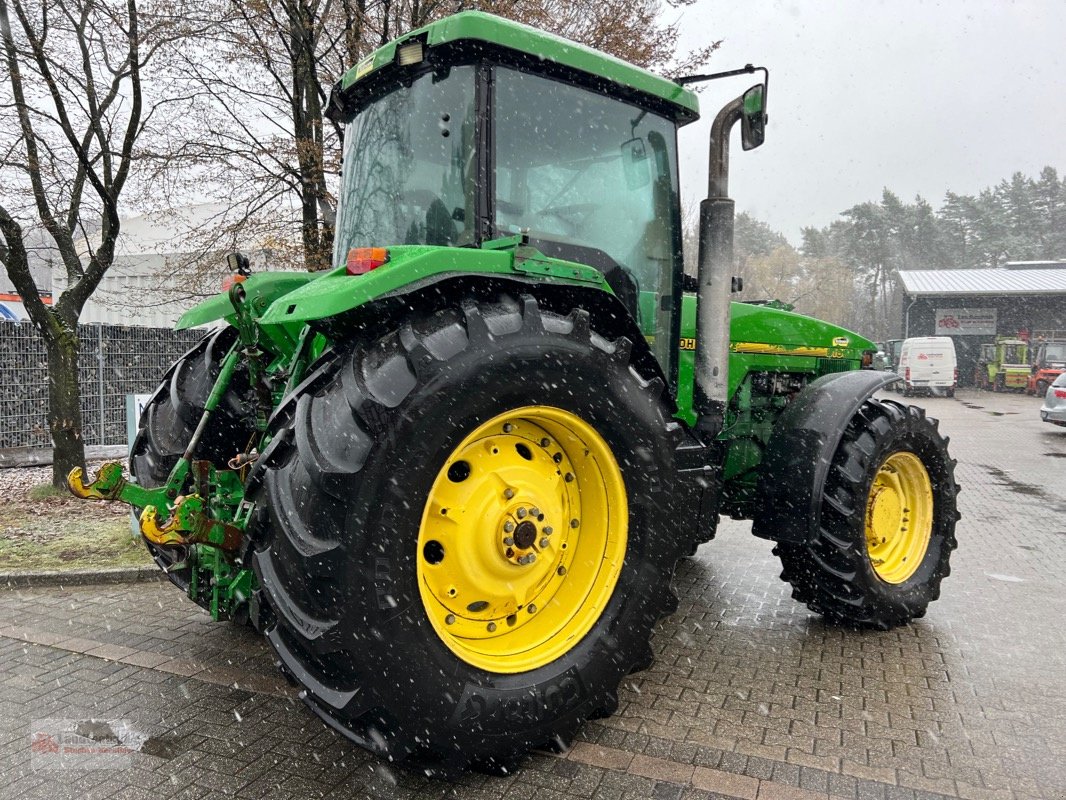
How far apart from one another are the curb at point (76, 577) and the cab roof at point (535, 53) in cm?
341

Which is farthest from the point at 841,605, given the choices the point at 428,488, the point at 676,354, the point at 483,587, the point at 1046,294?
the point at 1046,294

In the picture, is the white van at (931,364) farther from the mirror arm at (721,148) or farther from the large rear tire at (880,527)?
the mirror arm at (721,148)

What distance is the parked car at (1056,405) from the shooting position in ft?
52.4

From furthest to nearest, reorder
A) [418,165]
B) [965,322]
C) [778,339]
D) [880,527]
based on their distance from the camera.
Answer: [965,322]
[778,339]
[880,527]
[418,165]

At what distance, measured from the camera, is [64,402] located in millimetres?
7352

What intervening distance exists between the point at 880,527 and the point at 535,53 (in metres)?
3.17

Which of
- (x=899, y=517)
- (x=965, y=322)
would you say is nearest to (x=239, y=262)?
(x=899, y=517)

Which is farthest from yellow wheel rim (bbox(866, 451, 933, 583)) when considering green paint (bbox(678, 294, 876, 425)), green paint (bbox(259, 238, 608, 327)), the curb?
the curb

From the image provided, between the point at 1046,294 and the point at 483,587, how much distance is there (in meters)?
39.6

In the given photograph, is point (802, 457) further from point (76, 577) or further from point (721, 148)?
point (76, 577)

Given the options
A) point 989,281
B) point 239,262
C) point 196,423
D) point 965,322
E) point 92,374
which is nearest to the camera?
point 239,262

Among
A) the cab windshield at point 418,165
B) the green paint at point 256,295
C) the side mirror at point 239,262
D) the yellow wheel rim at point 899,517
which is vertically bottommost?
the yellow wheel rim at point 899,517

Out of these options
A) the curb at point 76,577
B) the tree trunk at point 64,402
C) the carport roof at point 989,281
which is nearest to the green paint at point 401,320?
the curb at point 76,577

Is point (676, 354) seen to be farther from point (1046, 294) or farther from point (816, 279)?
point (816, 279)
